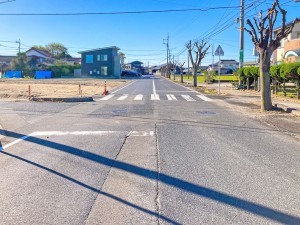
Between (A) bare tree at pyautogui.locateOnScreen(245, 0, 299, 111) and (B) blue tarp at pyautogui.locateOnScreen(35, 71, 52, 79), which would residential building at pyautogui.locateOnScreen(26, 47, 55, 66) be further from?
(A) bare tree at pyautogui.locateOnScreen(245, 0, 299, 111)

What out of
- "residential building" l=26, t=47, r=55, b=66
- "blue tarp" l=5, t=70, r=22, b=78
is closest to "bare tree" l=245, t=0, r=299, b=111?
"blue tarp" l=5, t=70, r=22, b=78

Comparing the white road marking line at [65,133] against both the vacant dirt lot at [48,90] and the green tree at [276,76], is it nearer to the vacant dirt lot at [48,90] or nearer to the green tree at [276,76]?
the vacant dirt lot at [48,90]

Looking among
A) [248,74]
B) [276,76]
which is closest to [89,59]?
[248,74]

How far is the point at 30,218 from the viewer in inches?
142

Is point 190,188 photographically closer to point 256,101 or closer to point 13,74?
point 256,101

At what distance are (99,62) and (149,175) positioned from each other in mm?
68125

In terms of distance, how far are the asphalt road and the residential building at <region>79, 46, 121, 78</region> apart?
62790mm

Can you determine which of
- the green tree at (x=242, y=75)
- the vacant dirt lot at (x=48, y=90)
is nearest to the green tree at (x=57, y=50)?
the vacant dirt lot at (x=48, y=90)

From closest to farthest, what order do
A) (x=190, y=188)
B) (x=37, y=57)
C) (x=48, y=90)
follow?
(x=190, y=188) → (x=48, y=90) → (x=37, y=57)

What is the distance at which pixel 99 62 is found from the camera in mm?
70938

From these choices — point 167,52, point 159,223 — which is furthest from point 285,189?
point 167,52

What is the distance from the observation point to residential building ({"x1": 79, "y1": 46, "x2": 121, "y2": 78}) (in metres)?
70.2

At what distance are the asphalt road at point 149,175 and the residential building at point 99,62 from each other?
6279 cm

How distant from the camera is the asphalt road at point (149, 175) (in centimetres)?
371
